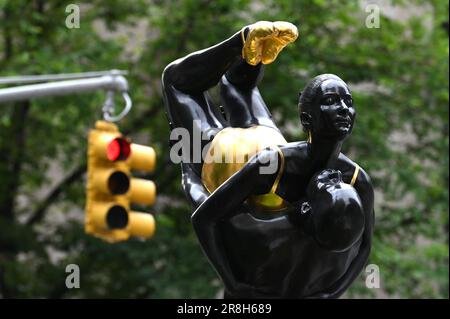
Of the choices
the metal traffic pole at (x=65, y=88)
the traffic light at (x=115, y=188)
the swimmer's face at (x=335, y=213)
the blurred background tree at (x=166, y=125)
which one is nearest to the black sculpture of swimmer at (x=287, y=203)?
the swimmer's face at (x=335, y=213)

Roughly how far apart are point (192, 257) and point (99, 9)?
15.2 ft

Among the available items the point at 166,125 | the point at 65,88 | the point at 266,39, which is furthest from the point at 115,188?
the point at 166,125

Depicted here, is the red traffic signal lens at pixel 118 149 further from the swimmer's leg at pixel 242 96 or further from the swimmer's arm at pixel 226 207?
the swimmer's arm at pixel 226 207

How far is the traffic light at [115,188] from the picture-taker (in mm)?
10359

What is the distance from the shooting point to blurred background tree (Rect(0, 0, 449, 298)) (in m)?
15.4

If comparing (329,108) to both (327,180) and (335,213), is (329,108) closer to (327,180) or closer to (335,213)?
(327,180)

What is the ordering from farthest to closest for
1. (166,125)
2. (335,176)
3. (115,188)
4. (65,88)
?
(166,125)
(65,88)
(115,188)
(335,176)

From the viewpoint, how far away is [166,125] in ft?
54.1

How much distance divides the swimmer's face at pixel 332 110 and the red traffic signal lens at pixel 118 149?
222 inches

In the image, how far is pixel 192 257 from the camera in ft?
49.8

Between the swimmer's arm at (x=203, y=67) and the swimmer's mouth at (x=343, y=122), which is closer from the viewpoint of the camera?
the swimmer's mouth at (x=343, y=122)

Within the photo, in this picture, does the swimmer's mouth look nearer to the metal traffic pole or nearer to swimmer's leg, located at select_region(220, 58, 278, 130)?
swimmer's leg, located at select_region(220, 58, 278, 130)
